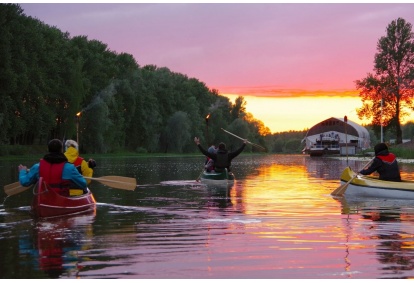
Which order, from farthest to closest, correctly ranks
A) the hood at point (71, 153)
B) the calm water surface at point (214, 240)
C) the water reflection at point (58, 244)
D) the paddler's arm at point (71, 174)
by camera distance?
the hood at point (71, 153)
the paddler's arm at point (71, 174)
the water reflection at point (58, 244)
the calm water surface at point (214, 240)

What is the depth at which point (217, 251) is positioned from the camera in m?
9.33

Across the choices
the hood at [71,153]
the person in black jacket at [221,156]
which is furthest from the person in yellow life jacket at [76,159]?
the person in black jacket at [221,156]

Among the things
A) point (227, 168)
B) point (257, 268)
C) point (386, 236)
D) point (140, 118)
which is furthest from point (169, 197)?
point (140, 118)

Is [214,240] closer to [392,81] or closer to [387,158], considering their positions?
[387,158]

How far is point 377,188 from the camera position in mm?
18266

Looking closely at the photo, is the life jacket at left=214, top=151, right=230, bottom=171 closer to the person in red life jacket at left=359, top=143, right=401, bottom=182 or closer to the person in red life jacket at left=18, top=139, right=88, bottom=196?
the person in red life jacket at left=359, top=143, right=401, bottom=182

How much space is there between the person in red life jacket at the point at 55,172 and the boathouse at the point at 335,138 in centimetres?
7627

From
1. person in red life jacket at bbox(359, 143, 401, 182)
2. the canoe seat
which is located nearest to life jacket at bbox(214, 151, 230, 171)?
person in red life jacket at bbox(359, 143, 401, 182)

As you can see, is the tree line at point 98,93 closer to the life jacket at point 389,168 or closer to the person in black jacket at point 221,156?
the person in black jacket at point 221,156

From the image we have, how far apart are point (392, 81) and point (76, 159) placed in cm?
5916

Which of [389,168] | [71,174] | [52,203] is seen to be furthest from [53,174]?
[389,168]

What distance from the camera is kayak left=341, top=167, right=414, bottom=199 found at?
58.0 feet

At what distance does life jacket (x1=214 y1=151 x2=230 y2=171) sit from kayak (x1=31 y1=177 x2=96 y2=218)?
35.7 feet

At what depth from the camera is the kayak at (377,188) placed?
17672 mm
